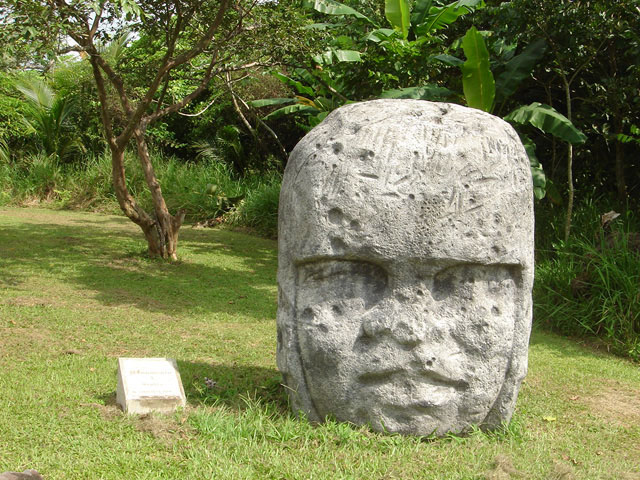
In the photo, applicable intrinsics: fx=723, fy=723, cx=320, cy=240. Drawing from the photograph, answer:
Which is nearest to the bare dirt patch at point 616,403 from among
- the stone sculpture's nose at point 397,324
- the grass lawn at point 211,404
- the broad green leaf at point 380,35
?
the grass lawn at point 211,404

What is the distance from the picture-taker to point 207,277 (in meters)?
9.06

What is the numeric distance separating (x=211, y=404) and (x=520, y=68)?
6014mm

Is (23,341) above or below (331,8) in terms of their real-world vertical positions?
below

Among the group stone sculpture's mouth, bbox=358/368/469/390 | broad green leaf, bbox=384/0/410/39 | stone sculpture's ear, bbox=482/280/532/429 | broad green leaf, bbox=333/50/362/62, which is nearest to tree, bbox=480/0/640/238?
broad green leaf, bbox=384/0/410/39

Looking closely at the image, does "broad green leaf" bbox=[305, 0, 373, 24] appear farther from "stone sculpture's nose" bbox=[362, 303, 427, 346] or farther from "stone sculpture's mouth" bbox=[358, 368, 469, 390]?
"stone sculpture's mouth" bbox=[358, 368, 469, 390]

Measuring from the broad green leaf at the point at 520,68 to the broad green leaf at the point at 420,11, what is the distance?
173 cm

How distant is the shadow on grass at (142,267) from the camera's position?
7.82m

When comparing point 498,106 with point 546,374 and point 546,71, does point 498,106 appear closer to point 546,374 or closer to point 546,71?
point 546,71

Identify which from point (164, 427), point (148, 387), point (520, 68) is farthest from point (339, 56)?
point (164, 427)

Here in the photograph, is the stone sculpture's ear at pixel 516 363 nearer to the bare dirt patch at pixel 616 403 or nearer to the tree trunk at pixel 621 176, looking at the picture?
the bare dirt patch at pixel 616 403

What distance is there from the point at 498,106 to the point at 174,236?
15.1ft

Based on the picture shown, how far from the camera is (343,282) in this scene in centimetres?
395

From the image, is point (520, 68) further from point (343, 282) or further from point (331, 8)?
point (343, 282)

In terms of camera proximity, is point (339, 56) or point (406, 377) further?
point (339, 56)
